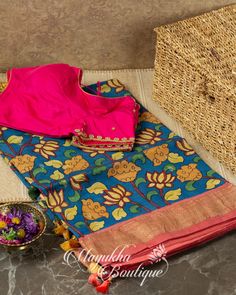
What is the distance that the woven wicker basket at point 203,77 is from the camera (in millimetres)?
1898

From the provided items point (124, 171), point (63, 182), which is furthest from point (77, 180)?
point (124, 171)

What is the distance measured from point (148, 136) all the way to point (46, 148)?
325mm

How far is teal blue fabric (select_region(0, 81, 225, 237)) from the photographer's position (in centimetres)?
177

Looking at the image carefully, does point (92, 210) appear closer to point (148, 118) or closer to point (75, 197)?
point (75, 197)

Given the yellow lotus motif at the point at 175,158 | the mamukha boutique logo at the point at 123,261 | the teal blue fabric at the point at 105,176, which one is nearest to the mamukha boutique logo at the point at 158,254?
the mamukha boutique logo at the point at 123,261

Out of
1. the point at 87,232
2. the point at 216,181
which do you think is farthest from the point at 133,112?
the point at 87,232

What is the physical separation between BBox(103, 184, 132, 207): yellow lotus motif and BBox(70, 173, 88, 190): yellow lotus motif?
8 cm

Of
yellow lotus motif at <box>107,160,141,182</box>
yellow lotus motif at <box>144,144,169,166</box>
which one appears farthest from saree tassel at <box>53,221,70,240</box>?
yellow lotus motif at <box>144,144,169,166</box>

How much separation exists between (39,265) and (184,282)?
376 millimetres

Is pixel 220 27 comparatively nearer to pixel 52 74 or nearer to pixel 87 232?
pixel 52 74

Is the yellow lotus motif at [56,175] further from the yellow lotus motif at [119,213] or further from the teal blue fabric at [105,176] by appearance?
the yellow lotus motif at [119,213]

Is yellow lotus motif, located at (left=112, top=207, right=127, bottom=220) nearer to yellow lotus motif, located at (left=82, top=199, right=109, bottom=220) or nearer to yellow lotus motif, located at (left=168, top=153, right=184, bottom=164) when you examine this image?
yellow lotus motif, located at (left=82, top=199, right=109, bottom=220)

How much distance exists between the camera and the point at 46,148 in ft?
6.38

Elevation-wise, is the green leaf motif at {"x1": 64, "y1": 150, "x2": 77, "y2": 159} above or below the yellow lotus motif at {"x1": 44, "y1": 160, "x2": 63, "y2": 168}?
above
